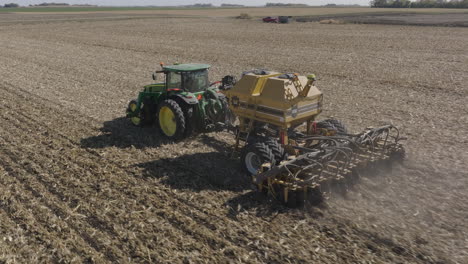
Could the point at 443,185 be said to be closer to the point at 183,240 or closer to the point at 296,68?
the point at 183,240

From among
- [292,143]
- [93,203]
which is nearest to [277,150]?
[292,143]

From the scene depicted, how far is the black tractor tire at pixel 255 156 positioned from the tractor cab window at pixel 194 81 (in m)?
3.52

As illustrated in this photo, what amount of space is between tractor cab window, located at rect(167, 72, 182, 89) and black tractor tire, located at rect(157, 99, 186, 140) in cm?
70

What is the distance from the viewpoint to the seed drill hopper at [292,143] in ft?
25.7

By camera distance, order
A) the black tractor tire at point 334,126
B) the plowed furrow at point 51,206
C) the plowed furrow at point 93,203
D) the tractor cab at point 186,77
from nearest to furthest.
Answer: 1. the plowed furrow at point 51,206
2. the plowed furrow at point 93,203
3. the black tractor tire at point 334,126
4. the tractor cab at point 186,77

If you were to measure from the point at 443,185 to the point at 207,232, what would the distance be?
530cm

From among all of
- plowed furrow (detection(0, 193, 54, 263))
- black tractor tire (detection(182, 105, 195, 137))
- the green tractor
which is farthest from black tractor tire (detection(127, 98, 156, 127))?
plowed furrow (detection(0, 193, 54, 263))

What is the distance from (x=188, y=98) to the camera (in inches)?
436

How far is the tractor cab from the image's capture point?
1143 centimetres

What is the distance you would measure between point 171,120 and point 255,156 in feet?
11.6

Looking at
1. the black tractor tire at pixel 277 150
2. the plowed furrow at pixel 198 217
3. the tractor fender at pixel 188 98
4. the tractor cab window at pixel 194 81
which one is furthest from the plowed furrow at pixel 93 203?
the tractor cab window at pixel 194 81

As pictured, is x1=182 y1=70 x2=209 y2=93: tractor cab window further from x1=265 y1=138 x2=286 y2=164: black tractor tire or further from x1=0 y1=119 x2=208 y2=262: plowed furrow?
x1=265 y1=138 x2=286 y2=164: black tractor tire

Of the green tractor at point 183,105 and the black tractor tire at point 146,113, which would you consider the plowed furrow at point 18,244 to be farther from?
the black tractor tire at point 146,113

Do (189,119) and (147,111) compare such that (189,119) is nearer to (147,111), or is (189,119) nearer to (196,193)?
(147,111)
